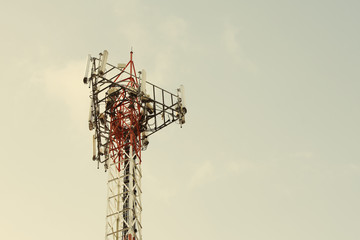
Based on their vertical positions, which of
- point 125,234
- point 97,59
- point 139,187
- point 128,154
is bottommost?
point 125,234

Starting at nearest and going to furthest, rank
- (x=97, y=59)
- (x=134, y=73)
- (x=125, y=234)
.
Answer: (x=125, y=234) → (x=97, y=59) → (x=134, y=73)

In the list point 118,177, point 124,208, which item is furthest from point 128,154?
point 124,208

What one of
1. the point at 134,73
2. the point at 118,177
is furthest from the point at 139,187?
the point at 134,73

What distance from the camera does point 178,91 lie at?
111 feet

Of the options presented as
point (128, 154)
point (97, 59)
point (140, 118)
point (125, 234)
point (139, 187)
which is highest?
point (97, 59)

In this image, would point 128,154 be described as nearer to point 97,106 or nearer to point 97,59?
point 97,106

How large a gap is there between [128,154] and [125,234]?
5.04 metres

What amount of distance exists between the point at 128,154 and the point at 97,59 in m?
5.50

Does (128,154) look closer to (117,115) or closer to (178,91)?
(117,115)

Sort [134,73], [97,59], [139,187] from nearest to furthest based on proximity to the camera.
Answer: [139,187] → [97,59] → [134,73]

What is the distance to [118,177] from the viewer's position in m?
29.7

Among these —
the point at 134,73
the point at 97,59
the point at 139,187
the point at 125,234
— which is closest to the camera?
the point at 125,234

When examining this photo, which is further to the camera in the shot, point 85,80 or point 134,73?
point 134,73

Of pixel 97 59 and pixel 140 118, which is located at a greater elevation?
pixel 97 59
